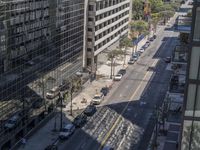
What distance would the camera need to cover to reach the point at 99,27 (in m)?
103

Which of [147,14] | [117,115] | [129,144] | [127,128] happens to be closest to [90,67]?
[117,115]

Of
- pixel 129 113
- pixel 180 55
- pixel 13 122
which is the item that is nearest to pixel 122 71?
pixel 129 113

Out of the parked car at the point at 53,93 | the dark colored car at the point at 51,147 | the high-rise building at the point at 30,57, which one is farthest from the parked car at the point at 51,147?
the parked car at the point at 53,93

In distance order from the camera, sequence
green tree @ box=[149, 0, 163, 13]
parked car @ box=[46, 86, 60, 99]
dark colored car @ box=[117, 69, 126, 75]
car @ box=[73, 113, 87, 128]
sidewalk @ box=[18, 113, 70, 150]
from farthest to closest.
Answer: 1. green tree @ box=[149, 0, 163, 13]
2. dark colored car @ box=[117, 69, 126, 75]
3. parked car @ box=[46, 86, 60, 99]
4. car @ box=[73, 113, 87, 128]
5. sidewalk @ box=[18, 113, 70, 150]

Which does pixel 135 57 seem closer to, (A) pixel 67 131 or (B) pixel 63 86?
(B) pixel 63 86

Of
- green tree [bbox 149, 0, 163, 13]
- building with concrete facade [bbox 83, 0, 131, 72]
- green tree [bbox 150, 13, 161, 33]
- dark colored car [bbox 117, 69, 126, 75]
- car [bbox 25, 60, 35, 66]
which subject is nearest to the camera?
car [bbox 25, 60, 35, 66]

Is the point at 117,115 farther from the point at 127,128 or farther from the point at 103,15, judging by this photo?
the point at 103,15

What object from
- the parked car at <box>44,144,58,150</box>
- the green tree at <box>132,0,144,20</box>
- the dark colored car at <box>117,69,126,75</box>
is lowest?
the parked car at <box>44,144,58,150</box>

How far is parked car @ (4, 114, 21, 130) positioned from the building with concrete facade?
1506 inches

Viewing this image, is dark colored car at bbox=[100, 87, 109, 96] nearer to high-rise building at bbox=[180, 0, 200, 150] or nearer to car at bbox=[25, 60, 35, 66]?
car at bbox=[25, 60, 35, 66]

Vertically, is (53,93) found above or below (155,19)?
below

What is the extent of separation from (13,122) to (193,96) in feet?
148

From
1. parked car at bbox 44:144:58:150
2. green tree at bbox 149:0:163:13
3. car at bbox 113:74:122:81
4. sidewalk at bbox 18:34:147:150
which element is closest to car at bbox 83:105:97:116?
sidewalk at bbox 18:34:147:150

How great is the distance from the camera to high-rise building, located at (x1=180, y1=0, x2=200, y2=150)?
1869 cm
